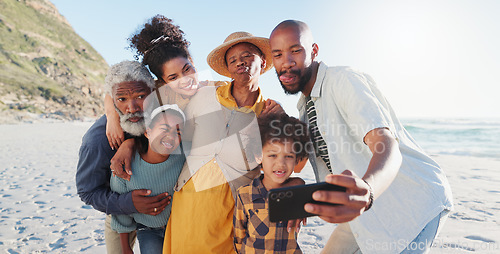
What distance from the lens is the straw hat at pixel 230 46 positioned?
2882 mm

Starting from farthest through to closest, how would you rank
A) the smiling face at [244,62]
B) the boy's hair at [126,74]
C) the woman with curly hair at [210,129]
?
the smiling face at [244,62]
the boy's hair at [126,74]
the woman with curly hair at [210,129]

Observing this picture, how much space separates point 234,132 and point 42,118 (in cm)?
3750

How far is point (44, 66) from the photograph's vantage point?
173 ft

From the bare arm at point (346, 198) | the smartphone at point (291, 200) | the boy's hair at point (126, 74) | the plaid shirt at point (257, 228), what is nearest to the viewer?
the bare arm at point (346, 198)

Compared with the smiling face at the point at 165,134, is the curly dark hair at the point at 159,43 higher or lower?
higher

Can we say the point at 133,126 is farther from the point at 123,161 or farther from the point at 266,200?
the point at 266,200

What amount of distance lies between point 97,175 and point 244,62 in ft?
5.17

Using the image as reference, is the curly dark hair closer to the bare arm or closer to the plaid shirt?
the plaid shirt

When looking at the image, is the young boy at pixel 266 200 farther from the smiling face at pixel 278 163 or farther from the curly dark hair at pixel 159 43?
the curly dark hair at pixel 159 43

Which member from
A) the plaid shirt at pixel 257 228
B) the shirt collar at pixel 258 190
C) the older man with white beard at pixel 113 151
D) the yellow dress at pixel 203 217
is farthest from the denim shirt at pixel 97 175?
the shirt collar at pixel 258 190

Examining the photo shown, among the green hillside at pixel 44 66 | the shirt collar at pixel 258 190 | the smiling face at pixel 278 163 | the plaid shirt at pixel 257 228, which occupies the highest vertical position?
the green hillside at pixel 44 66

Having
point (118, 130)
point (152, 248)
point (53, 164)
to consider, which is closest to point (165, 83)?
point (118, 130)

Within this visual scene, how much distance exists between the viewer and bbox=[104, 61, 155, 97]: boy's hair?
2557 mm

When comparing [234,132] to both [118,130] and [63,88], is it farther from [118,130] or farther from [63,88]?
[63,88]
